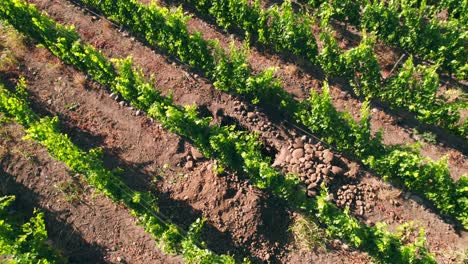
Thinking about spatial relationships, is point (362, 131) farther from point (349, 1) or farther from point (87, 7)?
point (87, 7)

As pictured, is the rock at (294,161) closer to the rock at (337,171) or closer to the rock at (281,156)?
the rock at (281,156)

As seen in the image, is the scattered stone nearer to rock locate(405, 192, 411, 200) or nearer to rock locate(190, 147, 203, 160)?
rock locate(190, 147, 203, 160)

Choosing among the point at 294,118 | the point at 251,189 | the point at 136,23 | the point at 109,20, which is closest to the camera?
the point at 251,189

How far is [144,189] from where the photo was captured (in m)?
13.5

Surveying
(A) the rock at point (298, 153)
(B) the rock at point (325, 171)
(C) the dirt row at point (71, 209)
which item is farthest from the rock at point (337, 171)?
(C) the dirt row at point (71, 209)

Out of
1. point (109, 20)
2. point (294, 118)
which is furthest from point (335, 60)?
point (109, 20)

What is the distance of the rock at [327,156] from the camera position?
44.1 feet

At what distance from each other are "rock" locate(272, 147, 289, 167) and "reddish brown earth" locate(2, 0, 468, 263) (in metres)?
0.04

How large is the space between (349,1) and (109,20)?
9591mm

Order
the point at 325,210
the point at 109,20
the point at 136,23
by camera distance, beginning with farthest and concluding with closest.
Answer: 1. the point at 109,20
2. the point at 136,23
3. the point at 325,210

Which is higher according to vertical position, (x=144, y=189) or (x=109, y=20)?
(x=109, y=20)

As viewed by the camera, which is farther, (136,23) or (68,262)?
(136,23)

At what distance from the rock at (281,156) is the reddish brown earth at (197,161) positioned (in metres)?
0.04

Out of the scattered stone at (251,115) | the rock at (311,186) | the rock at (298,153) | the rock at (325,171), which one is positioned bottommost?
the rock at (311,186)
